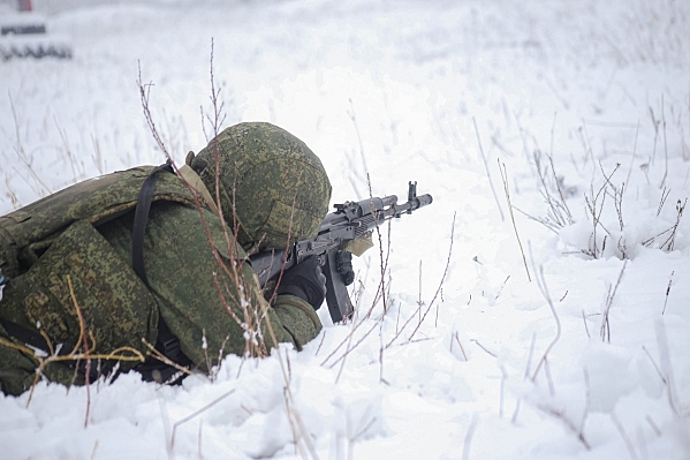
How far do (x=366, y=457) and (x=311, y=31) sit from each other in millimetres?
15628

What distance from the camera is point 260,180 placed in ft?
8.07

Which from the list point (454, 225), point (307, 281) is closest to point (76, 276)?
point (307, 281)

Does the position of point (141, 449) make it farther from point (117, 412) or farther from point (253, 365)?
point (253, 365)

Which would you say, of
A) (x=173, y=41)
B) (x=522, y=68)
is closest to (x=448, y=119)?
(x=522, y=68)

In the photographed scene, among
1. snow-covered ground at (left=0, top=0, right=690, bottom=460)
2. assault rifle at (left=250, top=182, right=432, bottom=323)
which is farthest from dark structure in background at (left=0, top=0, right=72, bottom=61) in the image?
assault rifle at (left=250, top=182, right=432, bottom=323)

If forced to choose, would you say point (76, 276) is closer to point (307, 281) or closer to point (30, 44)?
point (307, 281)

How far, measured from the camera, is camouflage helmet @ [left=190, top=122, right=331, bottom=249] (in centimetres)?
246

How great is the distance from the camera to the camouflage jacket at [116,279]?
190cm

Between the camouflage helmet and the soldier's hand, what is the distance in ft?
0.87

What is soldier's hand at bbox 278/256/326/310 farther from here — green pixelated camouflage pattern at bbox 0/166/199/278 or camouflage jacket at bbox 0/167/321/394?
green pixelated camouflage pattern at bbox 0/166/199/278

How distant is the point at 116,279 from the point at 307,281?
1049 mm

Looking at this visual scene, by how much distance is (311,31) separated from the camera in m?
15.7

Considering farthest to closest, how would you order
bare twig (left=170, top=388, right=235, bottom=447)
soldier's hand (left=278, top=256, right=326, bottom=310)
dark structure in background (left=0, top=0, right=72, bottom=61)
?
dark structure in background (left=0, top=0, right=72, bottom=61), soldier's hand (left=278, top=256, right=326, bottom=310), bare twig (left=170, top=388, right=235, bottom=447)

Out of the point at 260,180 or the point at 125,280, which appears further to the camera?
the point at 260,180
